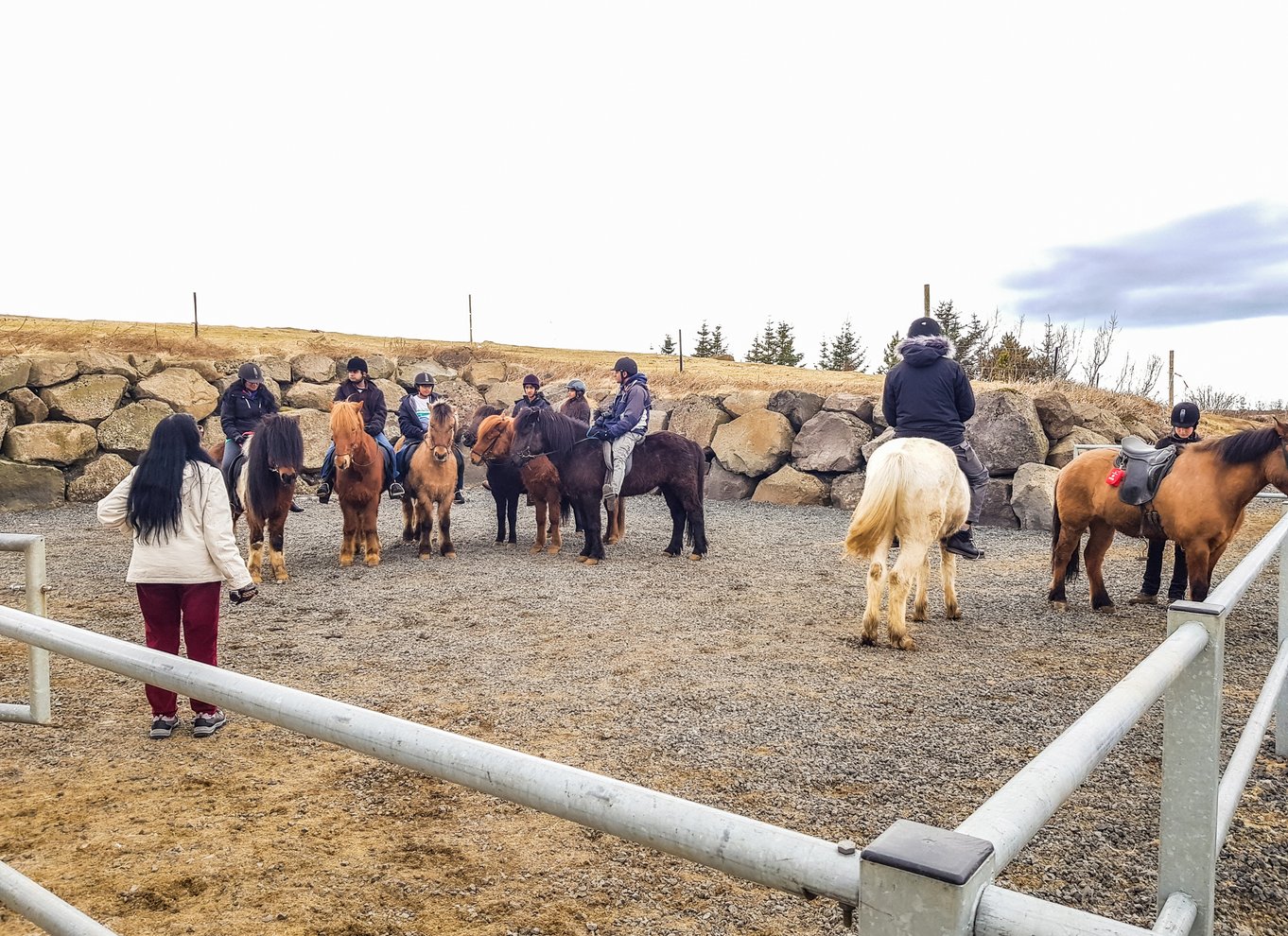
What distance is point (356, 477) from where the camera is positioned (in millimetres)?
9203

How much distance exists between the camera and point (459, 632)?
645 centimetres

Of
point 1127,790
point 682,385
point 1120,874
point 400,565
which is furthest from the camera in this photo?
point 682,385

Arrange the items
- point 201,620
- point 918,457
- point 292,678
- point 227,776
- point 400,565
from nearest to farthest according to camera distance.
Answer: point 227,776, point 201,620, point 292,678, point 918,457, point 400,565

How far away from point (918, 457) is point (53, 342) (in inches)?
824

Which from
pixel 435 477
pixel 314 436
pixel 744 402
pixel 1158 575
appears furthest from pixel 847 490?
pixel 314 436

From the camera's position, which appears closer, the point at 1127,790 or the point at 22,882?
the point at 22,882

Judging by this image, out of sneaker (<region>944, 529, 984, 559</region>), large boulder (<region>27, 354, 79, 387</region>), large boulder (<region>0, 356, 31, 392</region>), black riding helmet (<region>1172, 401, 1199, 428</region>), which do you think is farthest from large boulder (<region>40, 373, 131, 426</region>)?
black riding helmet (<region>1172, 401, 1199, 428</region>)

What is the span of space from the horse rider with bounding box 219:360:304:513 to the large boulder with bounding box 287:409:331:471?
6.26 m

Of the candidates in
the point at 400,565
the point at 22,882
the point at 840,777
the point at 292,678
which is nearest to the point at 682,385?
the point at 400,565

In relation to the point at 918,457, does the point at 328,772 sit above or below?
below

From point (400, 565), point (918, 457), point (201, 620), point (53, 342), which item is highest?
point (53, 342)

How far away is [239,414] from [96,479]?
708cm

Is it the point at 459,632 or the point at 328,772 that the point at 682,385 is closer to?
the point at 459,632

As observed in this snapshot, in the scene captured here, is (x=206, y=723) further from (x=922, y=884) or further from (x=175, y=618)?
(x=922, y=884)
